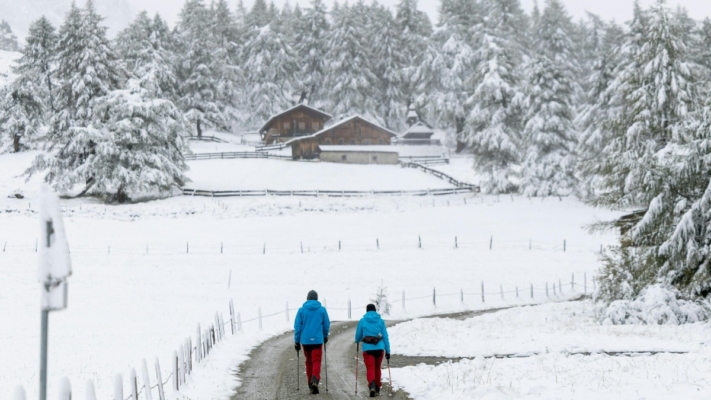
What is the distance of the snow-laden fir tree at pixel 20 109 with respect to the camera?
6253cm

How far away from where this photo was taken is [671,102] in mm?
25891

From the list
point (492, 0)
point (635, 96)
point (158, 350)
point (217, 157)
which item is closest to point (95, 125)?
point (217, 157)

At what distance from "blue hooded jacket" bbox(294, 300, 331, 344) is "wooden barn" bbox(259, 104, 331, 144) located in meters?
67.8

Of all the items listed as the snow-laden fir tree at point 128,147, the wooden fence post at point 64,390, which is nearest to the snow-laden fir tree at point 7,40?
the snow-laden fir tree at point 128,147

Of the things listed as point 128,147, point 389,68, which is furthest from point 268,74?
point 128,147

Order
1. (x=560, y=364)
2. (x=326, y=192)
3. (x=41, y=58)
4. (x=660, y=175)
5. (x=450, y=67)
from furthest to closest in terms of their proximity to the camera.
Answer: (x=450, y=67) < (x=41, y=58) < (x=326, y=192) < (x=660, y=175) < (x=560, y=364)

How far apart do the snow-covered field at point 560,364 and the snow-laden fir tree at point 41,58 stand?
5775cm

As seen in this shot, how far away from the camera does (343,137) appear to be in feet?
243

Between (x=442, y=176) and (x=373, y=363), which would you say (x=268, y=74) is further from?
(x=373, y=363)

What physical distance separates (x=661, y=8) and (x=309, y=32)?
7016cm

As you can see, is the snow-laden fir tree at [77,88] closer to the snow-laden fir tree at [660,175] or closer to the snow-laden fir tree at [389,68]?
the snow-laden fir tree at [660,175]

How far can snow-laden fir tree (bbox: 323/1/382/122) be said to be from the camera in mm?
82631

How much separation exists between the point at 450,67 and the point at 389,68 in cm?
924

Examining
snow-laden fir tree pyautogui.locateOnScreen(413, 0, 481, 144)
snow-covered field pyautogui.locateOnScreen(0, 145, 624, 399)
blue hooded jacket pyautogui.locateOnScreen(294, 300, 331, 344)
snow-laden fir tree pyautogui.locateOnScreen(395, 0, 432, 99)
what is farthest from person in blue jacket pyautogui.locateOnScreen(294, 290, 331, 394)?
snow-laden fir tree pyautogui.locateOnScreen(395, 0, 432, 99)
